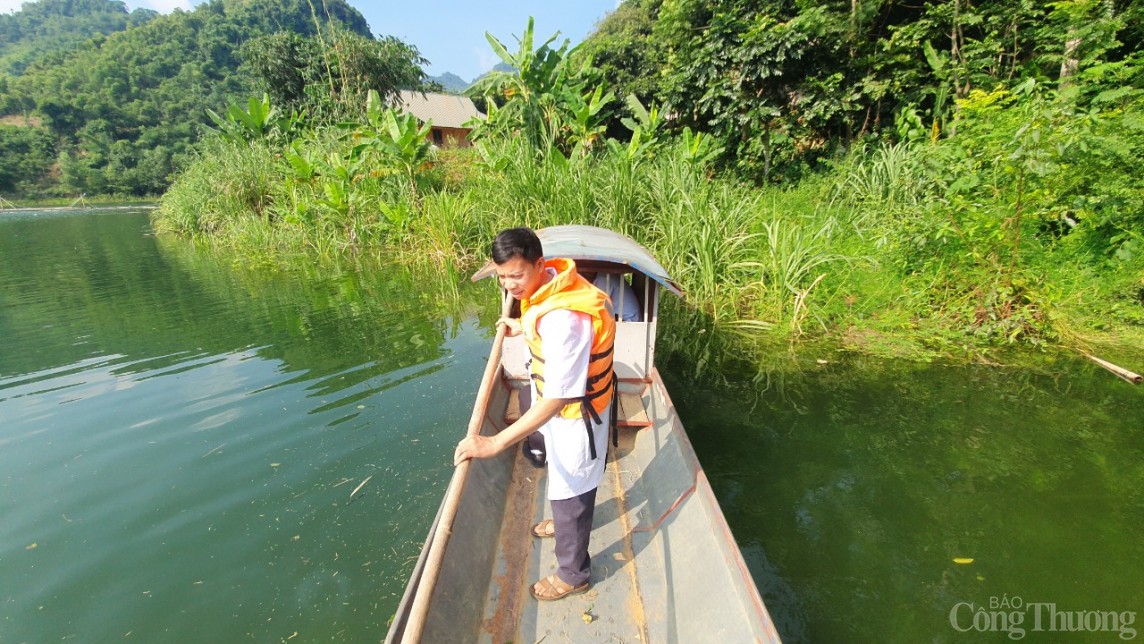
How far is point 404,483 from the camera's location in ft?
11.7

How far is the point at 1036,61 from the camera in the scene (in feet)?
24.1

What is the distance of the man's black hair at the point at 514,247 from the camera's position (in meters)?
1.82

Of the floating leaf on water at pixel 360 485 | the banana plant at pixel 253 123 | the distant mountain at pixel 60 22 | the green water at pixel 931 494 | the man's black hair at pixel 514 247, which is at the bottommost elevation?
the green water at pixel 931 494

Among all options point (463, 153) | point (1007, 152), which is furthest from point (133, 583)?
point (463, 153)

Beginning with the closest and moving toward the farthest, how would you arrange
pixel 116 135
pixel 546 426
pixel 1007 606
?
pixel 546 426 < pixel 1007 606 < pixel 116 135

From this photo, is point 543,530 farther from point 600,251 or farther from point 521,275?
point 600,251

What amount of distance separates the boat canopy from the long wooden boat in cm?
89

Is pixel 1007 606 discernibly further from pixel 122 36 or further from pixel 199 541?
pixel 122 36

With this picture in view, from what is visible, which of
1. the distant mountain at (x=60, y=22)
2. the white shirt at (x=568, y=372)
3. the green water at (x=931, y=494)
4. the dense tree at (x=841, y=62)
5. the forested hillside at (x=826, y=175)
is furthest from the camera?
the distant mountain at (x=60, y=22)

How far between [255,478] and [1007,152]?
7295mm

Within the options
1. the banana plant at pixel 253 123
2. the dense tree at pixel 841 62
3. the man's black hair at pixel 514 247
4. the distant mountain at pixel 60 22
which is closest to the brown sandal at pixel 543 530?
the man's black hair at pixel 514 247

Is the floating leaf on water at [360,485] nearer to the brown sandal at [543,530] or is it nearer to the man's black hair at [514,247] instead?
the brown sandal at [543,530]

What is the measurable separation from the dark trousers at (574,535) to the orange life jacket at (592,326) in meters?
0.26

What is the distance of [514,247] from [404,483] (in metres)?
2.44
